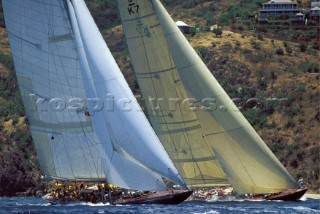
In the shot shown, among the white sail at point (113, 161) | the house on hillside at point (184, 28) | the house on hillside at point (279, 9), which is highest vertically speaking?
the house on hillside at point (279, 9)

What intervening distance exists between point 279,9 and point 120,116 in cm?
7542

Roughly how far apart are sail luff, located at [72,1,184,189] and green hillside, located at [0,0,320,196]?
34.0 meters

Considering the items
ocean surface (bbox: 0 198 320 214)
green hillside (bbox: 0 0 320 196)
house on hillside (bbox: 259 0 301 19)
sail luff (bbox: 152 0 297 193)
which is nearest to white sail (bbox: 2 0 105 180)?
ocean surface (bbox: 0 198 320 214)

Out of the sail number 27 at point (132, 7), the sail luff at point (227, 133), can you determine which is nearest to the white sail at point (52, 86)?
the sail number 27 at point (132, 7)

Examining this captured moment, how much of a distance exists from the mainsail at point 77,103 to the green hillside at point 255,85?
101ft

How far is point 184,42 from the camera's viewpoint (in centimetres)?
5781

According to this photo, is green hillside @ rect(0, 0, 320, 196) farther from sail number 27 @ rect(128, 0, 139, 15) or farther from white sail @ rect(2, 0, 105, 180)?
→ sail number 27 @ rect(128, 0, 139, 15)

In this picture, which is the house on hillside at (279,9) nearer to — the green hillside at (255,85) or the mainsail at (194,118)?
the green hillside at (255,85)

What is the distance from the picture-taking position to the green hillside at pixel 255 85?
90.1 m

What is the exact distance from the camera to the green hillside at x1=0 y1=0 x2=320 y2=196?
9006 cm

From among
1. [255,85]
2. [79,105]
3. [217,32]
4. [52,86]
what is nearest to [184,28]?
[217,32]

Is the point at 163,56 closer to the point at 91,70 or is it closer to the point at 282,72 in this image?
the point at 91,70

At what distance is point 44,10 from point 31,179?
37790 mm

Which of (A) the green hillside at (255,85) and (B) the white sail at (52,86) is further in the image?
(A) the green hillside at (255,85)
